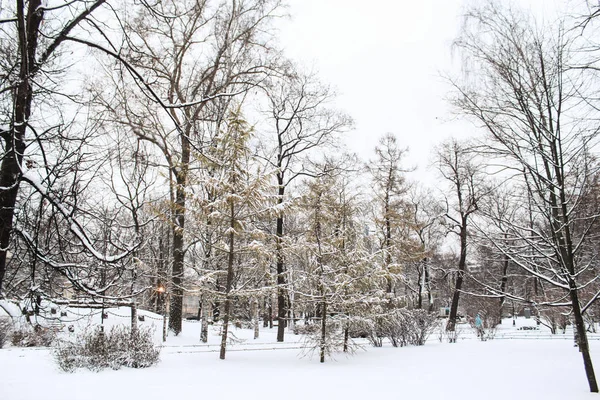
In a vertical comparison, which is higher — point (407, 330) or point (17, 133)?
point (17, 133)

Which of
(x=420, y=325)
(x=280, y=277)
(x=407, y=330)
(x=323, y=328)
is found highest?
(x=280, y=277)

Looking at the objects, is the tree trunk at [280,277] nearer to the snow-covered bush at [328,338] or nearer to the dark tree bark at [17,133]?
the snow-covered bush at [328,338]

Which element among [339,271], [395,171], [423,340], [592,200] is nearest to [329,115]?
[395,171]

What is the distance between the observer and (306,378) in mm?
8797

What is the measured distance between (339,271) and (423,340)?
6.34 metres

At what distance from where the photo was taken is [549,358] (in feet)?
39.0

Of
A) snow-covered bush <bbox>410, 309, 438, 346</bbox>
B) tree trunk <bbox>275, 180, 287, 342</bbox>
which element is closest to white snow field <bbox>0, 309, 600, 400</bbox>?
tree trunk <bbox>275, 180, 287, 342</bbox>

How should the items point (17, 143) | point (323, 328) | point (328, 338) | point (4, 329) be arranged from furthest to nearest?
point (4, 329)
point (323, 328)
point (328, 338)
point (17, 143)

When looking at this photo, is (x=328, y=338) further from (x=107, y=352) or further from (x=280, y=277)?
(x=107, y=352)

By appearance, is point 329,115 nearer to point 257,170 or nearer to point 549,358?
point 257,170

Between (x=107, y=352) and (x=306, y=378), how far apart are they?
15.3 feet

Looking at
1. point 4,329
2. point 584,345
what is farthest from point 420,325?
point 4,329

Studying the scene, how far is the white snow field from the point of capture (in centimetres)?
707

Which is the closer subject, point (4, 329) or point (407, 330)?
point (4, 329)
